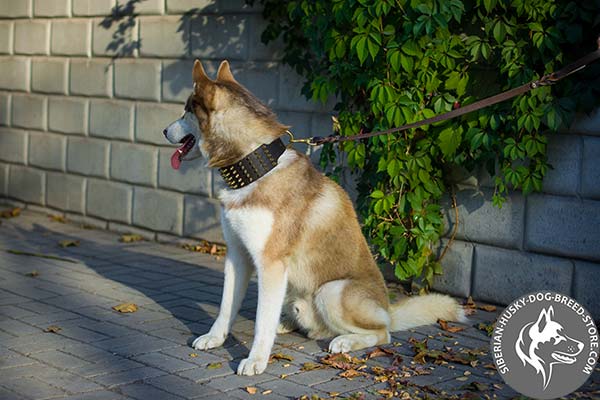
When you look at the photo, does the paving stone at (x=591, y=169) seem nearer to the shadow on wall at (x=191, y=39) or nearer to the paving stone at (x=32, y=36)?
the shadow on wall at (x=191, y=39)

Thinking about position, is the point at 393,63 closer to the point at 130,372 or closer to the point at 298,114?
the point at 298,114

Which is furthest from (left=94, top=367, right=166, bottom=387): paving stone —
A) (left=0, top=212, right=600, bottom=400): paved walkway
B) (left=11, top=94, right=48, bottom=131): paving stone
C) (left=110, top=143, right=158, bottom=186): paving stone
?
(left=11, top=94, right=48, bottom=131): paving stone

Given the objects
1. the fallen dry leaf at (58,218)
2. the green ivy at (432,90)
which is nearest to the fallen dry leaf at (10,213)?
the fallen dry leaf at (58,218)

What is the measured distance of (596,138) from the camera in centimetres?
595

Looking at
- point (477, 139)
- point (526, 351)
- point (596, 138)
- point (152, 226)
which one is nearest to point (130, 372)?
point (526, 351)

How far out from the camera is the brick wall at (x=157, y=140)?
6.14m

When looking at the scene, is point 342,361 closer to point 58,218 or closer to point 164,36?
point 164,36

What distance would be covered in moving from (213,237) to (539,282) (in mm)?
3285

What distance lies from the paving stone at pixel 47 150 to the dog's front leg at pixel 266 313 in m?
5.53

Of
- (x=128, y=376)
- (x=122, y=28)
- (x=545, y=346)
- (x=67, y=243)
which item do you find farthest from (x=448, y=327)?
(x=122, y=28)

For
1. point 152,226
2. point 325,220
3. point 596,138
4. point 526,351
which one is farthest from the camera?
point 152,226

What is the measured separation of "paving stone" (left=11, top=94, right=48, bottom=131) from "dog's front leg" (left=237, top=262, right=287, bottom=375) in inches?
233

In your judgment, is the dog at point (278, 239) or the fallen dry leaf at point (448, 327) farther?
the fallen dry leaf at point (448, 327)

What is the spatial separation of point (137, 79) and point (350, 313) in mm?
4590
